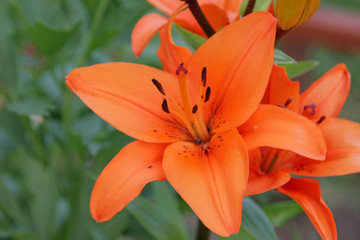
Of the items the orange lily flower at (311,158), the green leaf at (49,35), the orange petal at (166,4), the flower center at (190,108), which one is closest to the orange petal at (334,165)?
the orange lily flower at (311,158)

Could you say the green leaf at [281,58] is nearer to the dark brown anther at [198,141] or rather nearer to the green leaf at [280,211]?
the dark brown anther at [198,141]

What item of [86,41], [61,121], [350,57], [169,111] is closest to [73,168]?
[61,121]

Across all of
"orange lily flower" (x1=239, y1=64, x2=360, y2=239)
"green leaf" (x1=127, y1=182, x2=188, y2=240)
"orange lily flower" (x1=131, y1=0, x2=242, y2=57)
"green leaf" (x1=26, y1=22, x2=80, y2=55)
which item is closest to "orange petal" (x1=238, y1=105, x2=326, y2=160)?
"orange lily flower" (x1=239, y1=64, x2=360, y2=239)

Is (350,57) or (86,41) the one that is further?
(350,57)

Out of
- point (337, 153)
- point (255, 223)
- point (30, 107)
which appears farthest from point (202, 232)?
point (30, 107)

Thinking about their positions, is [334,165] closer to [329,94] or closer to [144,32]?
[329,94]

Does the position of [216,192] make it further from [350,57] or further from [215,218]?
[350,57]
